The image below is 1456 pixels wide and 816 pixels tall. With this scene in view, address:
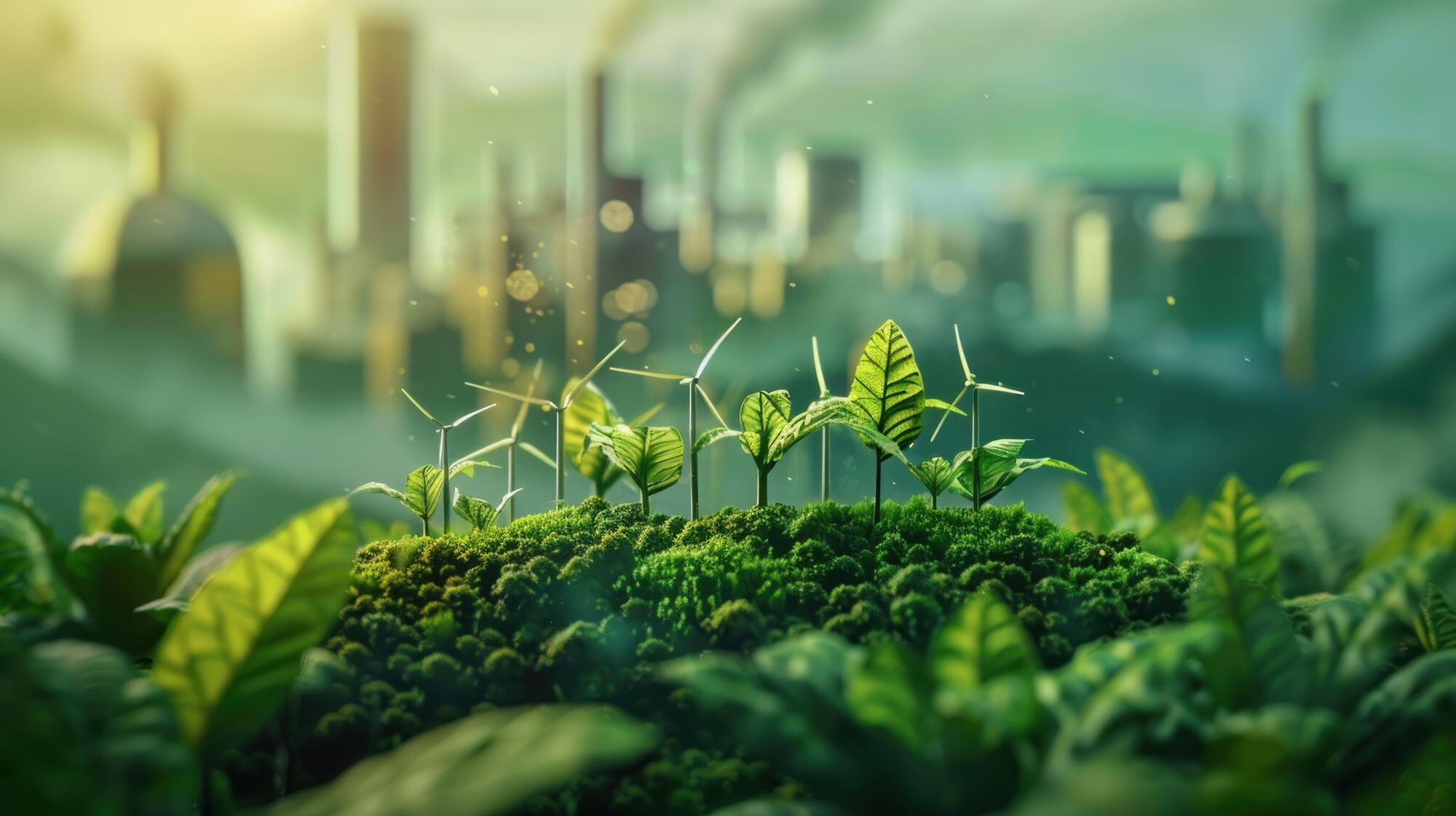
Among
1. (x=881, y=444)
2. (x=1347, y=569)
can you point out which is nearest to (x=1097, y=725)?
(x=881, y=444)

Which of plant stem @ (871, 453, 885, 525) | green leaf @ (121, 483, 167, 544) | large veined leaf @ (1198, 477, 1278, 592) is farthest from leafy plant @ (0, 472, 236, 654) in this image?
large veined leaf @ (1198, 477, 1278, 592)

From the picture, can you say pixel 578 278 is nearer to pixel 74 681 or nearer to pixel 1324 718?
pixel 74 681

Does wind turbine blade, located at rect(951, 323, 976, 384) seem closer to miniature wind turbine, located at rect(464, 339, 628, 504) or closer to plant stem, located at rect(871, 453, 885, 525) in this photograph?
plant stem, located at rect(871, 453, 885, 525)

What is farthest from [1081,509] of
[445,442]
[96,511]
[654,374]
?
[96,511]

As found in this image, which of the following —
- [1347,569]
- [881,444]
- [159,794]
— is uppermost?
[881,444]

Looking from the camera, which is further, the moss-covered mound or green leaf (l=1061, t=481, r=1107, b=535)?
green leaf (l=1061, t=481, r=1107, b=535)

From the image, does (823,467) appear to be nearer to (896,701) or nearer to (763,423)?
(763,423)
